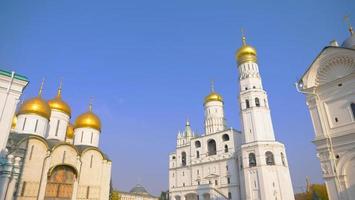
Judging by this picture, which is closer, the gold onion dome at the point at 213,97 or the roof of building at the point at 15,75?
the roof of building at the point at 15,75

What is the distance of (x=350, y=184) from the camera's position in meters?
13.3

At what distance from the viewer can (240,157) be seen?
34.5 meters

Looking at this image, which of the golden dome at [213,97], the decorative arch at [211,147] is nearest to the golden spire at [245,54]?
the golden dome at [213,97]

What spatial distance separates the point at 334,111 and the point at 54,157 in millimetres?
20260

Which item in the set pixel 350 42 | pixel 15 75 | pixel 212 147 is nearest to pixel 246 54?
pixel 212 147

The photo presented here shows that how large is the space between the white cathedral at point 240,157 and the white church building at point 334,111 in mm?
15852

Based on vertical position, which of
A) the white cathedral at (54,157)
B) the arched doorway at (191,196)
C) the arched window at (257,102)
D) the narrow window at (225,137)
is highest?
the arched window at (257,102)

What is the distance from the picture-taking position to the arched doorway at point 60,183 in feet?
61.4

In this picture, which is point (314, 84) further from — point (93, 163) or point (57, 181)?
point (57, 181)

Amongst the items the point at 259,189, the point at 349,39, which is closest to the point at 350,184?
the point at 349,39

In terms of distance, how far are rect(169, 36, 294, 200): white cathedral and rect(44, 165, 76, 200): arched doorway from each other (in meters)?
20.0

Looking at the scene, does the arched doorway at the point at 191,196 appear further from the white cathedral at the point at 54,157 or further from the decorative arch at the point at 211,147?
the white cathedral at the point at 54,157

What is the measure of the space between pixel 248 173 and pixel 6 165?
87.4 feet

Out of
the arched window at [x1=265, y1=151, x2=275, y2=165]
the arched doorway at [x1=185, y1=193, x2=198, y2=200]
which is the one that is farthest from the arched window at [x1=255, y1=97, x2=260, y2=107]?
the arched doorway at [x1=185, y1=193, x2=198, y2=200]
